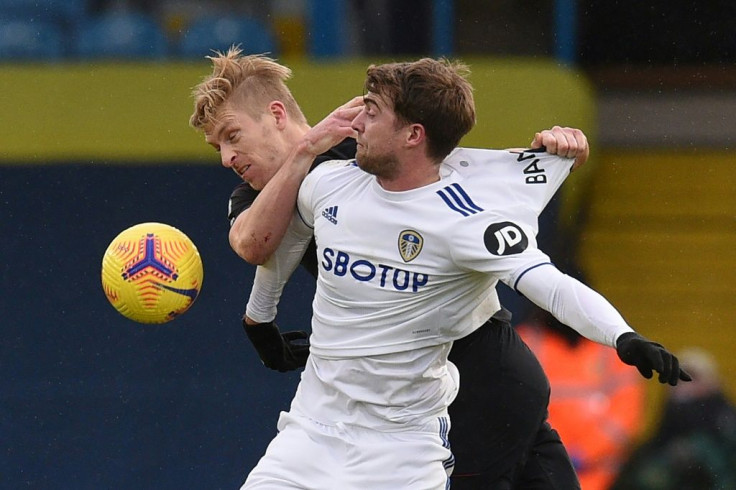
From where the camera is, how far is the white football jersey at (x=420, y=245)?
3828mm

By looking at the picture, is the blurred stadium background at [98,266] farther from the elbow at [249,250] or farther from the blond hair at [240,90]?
the elbow at [249,250]

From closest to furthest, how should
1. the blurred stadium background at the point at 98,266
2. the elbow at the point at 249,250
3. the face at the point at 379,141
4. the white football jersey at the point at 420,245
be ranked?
the white football jersey at the point at 420,245 → the face at the point at 379,141 → the elbow at the point at 249,250 → the blurred stadium background at the point at 98,266

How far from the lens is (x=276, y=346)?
15.9 feet

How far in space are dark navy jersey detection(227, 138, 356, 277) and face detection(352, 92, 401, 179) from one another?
39cm

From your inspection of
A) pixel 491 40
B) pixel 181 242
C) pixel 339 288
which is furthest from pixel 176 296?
pixel 491 40

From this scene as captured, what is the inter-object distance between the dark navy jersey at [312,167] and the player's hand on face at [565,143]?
2.12 ft

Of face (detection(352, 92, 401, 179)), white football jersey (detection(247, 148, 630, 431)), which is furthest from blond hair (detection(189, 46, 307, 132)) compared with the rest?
face (detection(352, 92, 401, 179))

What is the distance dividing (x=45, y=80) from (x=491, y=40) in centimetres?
376

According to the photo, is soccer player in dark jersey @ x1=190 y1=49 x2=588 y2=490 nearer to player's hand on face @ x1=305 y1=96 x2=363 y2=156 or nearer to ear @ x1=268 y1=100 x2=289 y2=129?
ear @ x1=268 y1=100 x2=289 y2=129

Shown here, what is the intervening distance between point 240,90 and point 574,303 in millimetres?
1505

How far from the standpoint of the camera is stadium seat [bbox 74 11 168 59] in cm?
954

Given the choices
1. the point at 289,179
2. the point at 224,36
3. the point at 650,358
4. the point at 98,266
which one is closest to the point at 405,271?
the point at 289,179

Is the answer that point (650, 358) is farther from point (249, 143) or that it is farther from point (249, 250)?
point (249, 143)

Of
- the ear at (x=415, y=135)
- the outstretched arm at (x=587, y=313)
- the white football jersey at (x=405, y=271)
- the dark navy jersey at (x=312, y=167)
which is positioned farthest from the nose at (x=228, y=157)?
the outstretched arm at (x=587, y=313)
